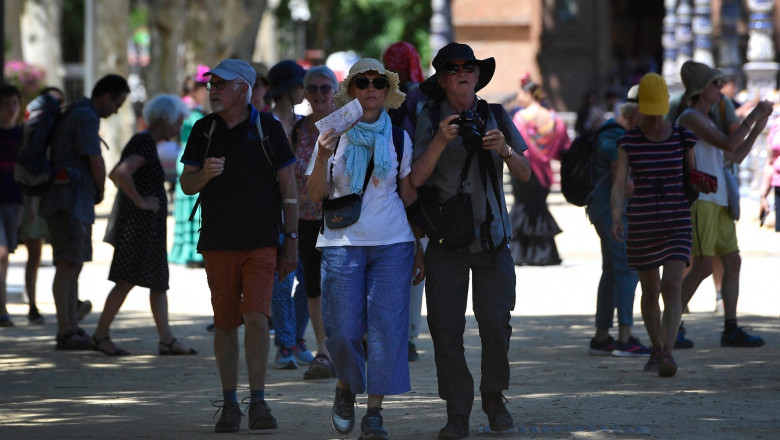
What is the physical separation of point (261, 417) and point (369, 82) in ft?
5.68

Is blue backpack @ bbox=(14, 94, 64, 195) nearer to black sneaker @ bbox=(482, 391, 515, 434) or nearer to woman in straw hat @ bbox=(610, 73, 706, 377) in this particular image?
woman in straw hat @ bbox=(610, 73, 706, 377)

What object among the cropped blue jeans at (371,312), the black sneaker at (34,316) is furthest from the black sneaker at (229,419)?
the black sneaker at (34,316)

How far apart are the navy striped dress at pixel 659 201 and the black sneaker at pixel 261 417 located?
2759mm

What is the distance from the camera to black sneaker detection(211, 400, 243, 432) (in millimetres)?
7480

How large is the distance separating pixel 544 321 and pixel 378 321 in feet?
17.3

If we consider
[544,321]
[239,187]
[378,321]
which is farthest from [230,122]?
[544,321]

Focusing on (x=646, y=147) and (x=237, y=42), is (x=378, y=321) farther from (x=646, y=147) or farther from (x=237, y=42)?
(x=237, y=42)

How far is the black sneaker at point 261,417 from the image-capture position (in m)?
7.51

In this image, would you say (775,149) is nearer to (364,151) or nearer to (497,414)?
(497,414)

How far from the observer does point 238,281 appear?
7.67 meters

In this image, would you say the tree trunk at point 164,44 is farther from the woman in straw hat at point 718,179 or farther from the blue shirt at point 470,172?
the blue shirt at point 470,172

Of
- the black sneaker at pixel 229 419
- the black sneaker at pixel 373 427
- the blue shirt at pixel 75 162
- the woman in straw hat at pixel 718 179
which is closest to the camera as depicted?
the black sneaker at pixel 373 427

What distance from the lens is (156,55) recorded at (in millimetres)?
35188

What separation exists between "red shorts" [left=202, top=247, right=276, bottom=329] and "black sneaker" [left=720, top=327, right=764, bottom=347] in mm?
4019
